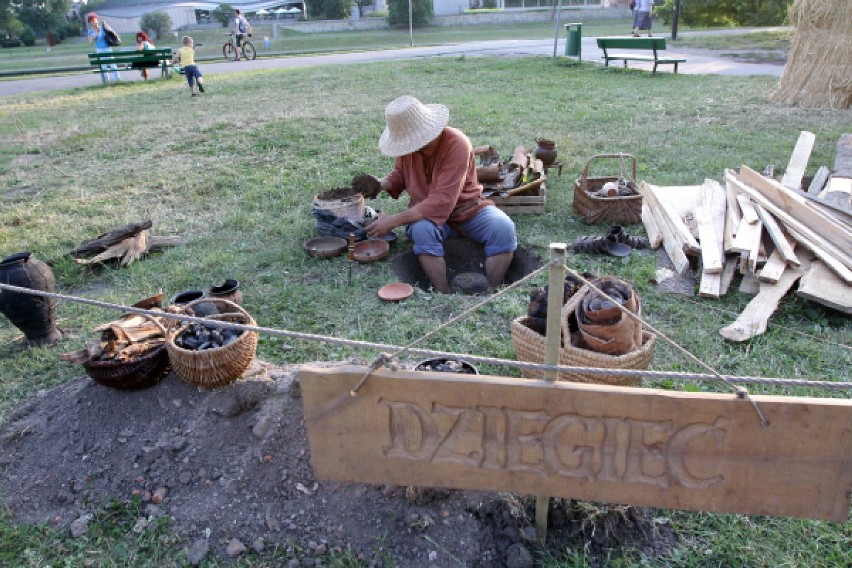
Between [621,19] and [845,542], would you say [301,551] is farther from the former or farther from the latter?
[621,19]

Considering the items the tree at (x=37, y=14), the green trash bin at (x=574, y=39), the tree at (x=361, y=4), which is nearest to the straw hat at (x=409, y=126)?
the green trash bin at (x=574, y=39)

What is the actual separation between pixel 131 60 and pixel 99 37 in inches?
63.4

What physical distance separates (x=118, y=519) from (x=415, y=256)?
3.06 m

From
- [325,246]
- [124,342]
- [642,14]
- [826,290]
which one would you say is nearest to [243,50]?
[642,14]

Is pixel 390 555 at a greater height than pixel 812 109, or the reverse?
pixel 812 109

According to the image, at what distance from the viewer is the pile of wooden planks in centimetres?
385

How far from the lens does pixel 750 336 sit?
360 cm

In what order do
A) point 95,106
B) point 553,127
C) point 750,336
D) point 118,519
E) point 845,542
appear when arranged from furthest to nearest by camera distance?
point 95,106
point 553,127
point 750,336
point 118,519
point 845,542

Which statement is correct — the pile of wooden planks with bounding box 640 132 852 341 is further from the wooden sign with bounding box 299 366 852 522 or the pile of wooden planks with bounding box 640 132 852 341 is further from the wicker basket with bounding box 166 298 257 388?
the wicker basket with bounding box 166 298 257 388

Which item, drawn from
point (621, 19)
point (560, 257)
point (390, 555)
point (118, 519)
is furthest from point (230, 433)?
point (621, 19)

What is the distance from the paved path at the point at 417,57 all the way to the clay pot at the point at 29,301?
47.7ft

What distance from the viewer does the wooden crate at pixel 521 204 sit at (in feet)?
18.7

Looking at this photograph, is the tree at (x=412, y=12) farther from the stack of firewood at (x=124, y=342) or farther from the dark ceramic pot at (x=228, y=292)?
the stack of firewood at (x=124, y=342)

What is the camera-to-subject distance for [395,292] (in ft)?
14.0
